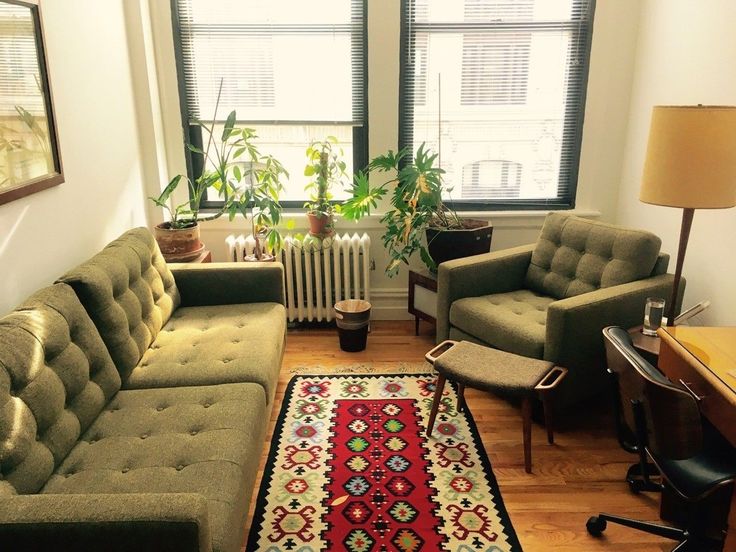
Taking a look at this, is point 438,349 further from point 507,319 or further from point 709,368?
point 709,368

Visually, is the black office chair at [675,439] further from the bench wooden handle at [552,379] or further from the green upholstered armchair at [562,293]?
the green upholstered armchair at [562,293]

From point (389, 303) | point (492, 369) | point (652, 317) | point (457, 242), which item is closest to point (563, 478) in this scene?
point (492, 369)

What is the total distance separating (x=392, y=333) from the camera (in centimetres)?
383

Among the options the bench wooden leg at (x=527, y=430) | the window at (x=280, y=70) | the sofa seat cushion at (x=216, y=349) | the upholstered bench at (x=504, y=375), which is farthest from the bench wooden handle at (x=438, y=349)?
the window at (x=280, y=70)

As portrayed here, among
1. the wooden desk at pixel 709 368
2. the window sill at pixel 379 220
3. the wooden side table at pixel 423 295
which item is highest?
the window sill at pixel 379 220

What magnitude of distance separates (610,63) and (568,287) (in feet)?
4.99

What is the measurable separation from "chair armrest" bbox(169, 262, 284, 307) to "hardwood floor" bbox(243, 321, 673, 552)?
51cm

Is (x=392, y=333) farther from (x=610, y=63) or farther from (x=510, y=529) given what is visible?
(x=610, y=63)

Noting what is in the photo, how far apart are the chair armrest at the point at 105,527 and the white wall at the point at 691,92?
252 centimetres

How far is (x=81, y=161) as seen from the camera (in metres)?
2.76

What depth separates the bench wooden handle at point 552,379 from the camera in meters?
2.34

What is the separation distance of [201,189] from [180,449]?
197 cm

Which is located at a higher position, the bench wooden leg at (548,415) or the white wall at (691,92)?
the white wall at (691,92)

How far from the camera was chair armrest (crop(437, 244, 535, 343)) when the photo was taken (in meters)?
3.13
